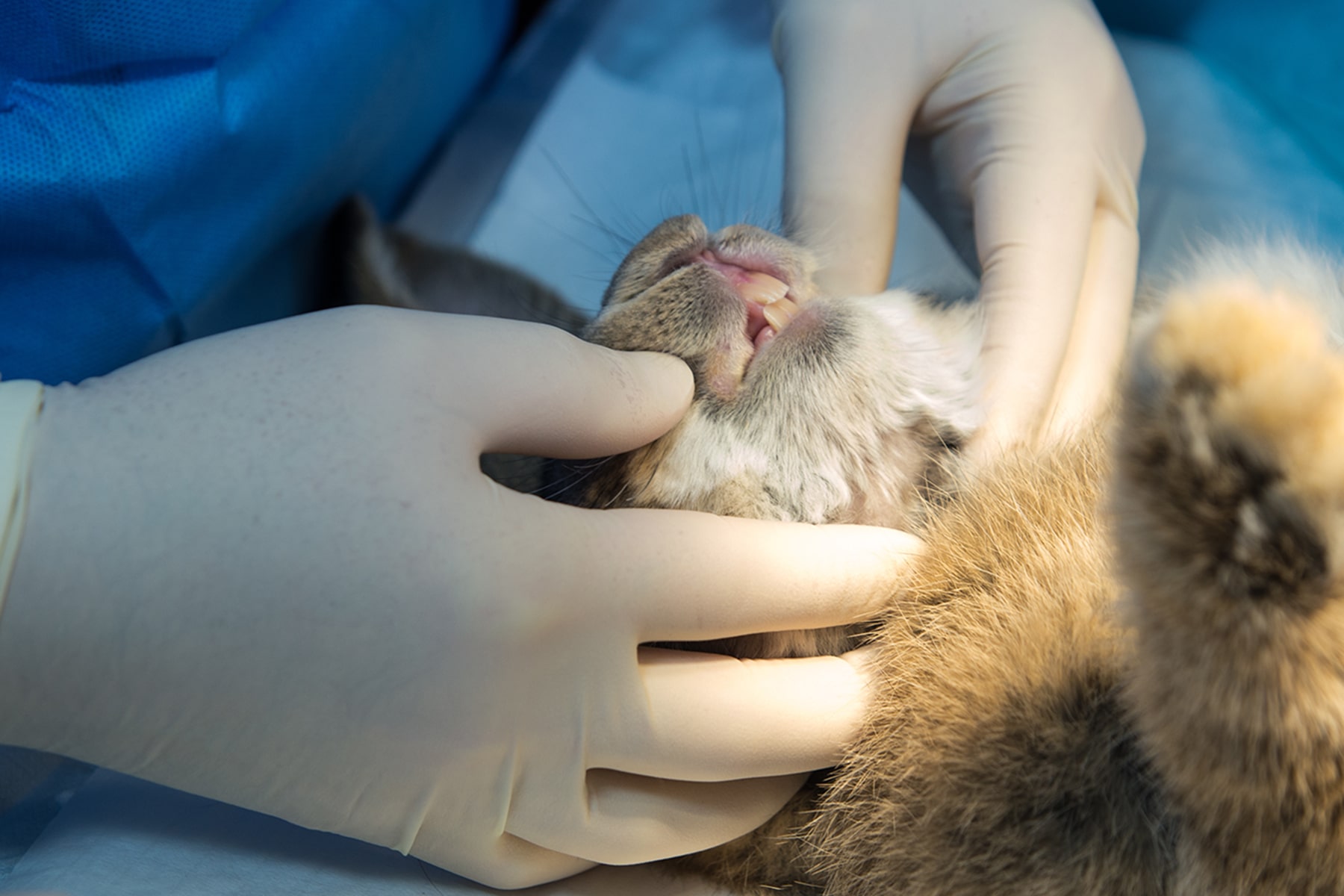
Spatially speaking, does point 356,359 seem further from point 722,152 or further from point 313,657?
point 722,152

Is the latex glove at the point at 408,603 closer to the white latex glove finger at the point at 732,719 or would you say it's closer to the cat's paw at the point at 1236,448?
the white latex glove finger at the point at 732,719

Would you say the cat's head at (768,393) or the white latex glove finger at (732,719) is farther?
the cat's head at (768,393)

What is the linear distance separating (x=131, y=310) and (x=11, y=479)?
2.14ft

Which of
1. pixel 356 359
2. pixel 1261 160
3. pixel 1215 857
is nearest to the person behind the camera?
pixel 1215 857

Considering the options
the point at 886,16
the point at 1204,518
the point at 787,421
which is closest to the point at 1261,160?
the point at 886,16

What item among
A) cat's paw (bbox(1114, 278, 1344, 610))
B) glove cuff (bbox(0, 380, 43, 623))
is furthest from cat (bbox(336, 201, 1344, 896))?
glove cuff (bbox(0, 380, 43, 623))

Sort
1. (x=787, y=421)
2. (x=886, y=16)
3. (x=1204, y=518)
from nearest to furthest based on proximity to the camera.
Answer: (x=1204, y=518) < (x=787, y=421) < (x=886, y=16)

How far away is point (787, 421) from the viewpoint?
3.20ft

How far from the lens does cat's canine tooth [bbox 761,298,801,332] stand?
1.04m

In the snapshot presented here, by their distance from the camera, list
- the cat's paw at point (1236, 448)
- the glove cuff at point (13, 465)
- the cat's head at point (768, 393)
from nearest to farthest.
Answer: the cat's paw at point (1236, 448), the glove cuff at point (13, 465), the cat's head at point (768, 393)

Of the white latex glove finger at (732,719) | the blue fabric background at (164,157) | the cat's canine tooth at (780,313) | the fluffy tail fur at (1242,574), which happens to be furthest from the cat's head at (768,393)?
the blue fabric background at (164,157)

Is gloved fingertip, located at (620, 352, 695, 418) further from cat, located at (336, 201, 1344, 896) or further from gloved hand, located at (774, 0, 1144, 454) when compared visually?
gloved hand, located at (774, 0, 1144, 454)

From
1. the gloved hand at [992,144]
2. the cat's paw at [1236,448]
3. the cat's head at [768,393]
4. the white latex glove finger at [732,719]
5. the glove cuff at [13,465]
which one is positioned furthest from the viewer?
the gloved hand at [992,144]

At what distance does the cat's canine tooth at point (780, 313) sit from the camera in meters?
1.04
